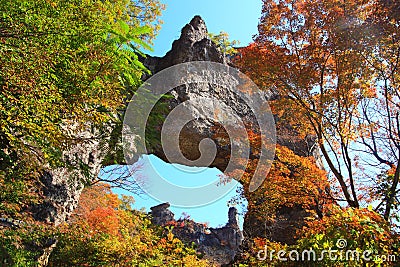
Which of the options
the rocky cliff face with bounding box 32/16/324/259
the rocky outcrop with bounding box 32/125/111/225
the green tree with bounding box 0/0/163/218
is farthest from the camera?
the rocky cliff face with bounding box 32/16/324/259

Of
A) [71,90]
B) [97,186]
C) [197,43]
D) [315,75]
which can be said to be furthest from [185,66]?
[71,90]

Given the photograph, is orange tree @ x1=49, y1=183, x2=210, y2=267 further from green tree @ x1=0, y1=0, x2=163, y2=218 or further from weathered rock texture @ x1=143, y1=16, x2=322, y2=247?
weathered rock texture @ x1=143, y1=16, x2=322, y2=247

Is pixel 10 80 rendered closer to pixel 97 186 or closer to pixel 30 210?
pixel 30 210

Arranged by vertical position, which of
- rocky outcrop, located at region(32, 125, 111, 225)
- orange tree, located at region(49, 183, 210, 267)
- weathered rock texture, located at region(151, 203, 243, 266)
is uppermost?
weathered rock texture, located at region(151, 203, 243, 266)

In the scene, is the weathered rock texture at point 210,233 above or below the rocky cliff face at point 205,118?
below

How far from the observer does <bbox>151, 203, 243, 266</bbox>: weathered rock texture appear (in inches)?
1030

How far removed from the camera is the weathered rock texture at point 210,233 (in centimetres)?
2617

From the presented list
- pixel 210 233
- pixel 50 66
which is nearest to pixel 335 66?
pixel 50 66

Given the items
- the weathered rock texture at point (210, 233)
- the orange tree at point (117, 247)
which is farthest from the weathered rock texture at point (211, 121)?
the weathered rock texture at point (210, 233)

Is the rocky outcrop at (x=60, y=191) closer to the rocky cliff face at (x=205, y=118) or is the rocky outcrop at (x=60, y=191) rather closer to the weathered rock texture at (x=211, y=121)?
the rocky cliff face at (x=205, y=118)

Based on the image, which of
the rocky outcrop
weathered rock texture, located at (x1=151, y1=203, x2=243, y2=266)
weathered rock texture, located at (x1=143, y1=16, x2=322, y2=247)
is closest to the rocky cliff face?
weathered rock texture, located at (x1=143, y1=16, x2=322, y2=247)

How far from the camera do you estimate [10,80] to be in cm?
300

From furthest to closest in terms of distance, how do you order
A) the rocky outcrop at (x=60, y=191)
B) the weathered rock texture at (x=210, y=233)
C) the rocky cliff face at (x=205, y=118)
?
the weathered rock texture at (x=210, y=233) → the rocky cliff face at (x=205, y=118) → the rocky outcrop at (x=60, y=191)

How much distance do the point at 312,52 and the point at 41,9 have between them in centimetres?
686
